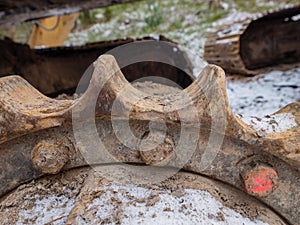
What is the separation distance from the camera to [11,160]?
91cm

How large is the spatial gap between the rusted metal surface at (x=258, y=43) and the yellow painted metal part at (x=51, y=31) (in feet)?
7.60

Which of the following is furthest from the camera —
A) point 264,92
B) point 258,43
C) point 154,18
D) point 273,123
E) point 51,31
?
point 154,18

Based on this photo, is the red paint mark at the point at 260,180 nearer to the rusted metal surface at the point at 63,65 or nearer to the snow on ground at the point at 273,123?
the snow on ground at the point at 273,123

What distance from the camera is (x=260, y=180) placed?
34.2 inches

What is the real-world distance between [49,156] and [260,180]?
46cm

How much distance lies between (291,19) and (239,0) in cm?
405

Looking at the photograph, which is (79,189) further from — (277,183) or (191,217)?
(277,183)

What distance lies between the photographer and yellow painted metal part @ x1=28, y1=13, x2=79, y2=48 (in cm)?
487

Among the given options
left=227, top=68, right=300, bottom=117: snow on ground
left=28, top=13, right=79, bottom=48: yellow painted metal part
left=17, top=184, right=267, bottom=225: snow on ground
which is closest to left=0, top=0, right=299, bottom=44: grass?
left=28, top=13, right=79, bottom=48: yellow painted metal part

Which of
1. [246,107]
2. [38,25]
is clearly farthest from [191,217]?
[38,25]

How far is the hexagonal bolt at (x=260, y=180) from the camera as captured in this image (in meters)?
A: 0.86

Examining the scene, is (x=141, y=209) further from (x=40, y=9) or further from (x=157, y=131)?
(x=40, y=9)

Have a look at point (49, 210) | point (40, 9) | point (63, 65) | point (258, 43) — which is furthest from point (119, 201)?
point (258, 43)

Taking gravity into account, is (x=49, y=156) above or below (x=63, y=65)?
above
